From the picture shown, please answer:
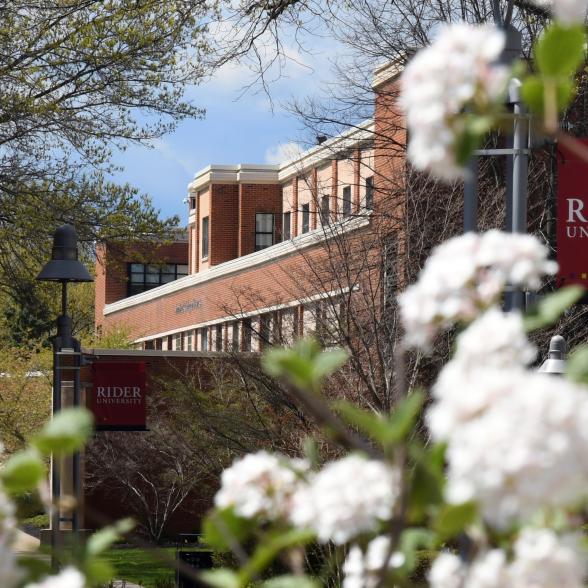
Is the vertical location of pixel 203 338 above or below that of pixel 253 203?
below

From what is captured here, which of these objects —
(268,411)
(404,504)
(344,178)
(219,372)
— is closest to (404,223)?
(268,411)

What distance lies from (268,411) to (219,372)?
4.21m

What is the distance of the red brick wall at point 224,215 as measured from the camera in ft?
181

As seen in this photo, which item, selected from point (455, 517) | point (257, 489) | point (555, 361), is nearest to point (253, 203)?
point (555, 361)

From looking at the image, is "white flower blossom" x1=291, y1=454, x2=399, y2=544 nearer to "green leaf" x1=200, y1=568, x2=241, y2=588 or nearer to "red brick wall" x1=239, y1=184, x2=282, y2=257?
"green leaf" x1=200, y1=568, x2=241, y2=588

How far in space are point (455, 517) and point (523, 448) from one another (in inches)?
12.3

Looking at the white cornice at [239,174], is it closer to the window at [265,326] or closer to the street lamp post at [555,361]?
the window at [265,326]

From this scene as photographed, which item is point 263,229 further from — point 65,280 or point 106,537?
point 106,537

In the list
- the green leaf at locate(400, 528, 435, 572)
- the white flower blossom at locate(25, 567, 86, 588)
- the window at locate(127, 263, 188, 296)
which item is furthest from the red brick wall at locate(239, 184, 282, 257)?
the white flower blossom at locate(25, 567, 86, 588)

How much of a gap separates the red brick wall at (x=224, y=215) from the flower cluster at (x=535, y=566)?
53.7 m

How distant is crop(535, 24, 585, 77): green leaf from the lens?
1801 mm

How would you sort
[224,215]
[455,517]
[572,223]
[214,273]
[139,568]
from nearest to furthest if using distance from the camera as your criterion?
[455,517], [572,223], [139,568], [214,273], [224,215]

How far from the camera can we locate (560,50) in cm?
181

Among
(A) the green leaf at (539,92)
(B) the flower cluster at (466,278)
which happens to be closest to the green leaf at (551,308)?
(B) the flower cluster at (466,278)
